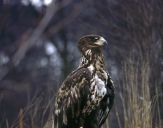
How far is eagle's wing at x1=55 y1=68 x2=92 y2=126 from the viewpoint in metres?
6.87

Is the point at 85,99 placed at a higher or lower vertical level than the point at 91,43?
lower

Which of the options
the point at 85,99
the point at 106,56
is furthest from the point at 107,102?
the point at 106,56

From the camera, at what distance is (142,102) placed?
7.51m

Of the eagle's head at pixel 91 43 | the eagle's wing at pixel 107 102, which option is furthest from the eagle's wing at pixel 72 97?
the eagle's head at pixel 91 43

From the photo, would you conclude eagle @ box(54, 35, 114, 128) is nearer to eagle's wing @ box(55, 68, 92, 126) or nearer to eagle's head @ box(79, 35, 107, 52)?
eagle's wing @ box(55, 68, 92, 126)

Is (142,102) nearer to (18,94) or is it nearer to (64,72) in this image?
(64,72)

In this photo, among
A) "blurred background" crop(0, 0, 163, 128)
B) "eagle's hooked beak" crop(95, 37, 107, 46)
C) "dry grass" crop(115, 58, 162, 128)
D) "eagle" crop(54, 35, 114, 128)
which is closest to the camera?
"blurred background" crop(0, 0, 163, 128)

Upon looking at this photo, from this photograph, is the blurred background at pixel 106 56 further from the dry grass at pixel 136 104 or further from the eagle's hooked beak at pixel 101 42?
the eagle's hooked beak at pixel 101 42

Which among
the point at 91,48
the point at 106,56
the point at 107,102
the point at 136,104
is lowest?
the point at 106,56

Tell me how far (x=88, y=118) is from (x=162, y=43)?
4299mm

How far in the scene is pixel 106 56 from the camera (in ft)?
42.3

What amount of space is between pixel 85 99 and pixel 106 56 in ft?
19.9

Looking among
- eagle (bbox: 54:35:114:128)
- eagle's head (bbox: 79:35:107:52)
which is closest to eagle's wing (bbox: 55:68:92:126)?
eagle (bbox: 54:35:114:128)

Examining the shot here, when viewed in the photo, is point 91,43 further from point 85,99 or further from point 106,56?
point 106,56
